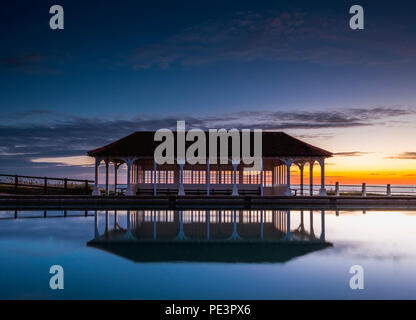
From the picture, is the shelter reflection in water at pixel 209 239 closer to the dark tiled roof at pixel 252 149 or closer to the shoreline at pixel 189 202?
the shoreline at pixel 189 202

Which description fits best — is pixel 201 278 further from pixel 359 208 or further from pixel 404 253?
pixel 359 208

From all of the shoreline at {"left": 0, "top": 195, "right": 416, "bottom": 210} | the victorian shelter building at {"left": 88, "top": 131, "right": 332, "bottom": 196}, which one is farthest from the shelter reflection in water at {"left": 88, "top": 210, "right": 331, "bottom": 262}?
the victorian shelter building at {"left": 88, "top": 131, "right": 332, "bottom": 196}

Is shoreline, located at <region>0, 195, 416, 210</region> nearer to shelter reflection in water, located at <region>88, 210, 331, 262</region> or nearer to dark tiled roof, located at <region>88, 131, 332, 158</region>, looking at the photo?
dark tiled roof, located at <region>88, 131, 332, 158</region>

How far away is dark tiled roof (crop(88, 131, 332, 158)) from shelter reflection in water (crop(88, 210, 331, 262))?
280 inches

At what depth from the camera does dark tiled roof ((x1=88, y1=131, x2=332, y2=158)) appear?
24.5 m

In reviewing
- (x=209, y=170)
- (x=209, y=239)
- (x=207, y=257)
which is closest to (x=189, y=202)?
(x=209, y=170)

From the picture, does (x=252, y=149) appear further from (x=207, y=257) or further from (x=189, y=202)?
(x=207, y=257)

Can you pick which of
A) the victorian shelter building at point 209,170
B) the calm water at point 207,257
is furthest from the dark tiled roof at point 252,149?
the calm water at point 207,257

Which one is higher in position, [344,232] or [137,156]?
[137,156]

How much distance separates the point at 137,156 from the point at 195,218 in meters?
Answer: 8.26
